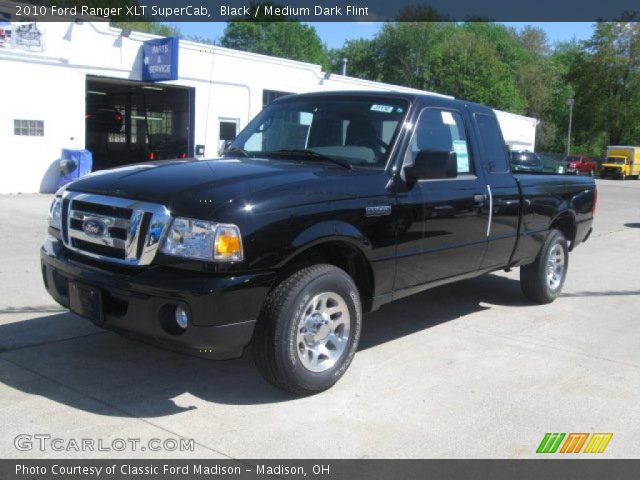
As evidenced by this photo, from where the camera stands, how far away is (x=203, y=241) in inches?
140

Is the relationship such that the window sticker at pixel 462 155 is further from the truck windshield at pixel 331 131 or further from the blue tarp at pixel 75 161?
the blue tarp at pixel 75 161

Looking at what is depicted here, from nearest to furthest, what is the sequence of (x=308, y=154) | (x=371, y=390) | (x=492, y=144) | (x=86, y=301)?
(x=86, y=301)
(x=371, y=390)
(x=308, y=154)
(x=492, y=144)

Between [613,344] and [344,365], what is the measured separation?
2.62 meters

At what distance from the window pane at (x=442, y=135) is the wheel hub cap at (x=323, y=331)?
50.1 inches

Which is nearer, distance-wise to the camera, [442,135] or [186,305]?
[186,305]

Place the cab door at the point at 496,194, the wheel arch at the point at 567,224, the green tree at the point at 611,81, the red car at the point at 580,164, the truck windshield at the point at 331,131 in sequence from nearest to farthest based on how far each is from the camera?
the truck windshield at the point at 331,131, the cab door at the point at 496,194, the wheel arch at the point at 567,224, the red car at the point at 580,164, the green tree at the point at 611,81

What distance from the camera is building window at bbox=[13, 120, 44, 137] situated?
16625 mm

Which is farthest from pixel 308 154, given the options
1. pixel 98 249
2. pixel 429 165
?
pixel 98 249

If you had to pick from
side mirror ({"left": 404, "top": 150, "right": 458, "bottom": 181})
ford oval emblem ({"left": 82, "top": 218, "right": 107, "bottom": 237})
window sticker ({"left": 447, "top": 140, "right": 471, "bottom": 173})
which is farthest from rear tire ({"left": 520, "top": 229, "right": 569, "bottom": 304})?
ford oval emblem ({"left": 82, "top": 218, "right": 107, "bottom": 237})

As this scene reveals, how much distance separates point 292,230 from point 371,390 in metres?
1.22

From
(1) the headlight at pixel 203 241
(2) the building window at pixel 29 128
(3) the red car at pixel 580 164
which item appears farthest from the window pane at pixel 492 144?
(3) the red car at pixel 580 164

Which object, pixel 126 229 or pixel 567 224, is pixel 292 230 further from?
pixel 567 224

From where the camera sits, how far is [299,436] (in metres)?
3.57

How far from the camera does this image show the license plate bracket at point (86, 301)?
379cm
